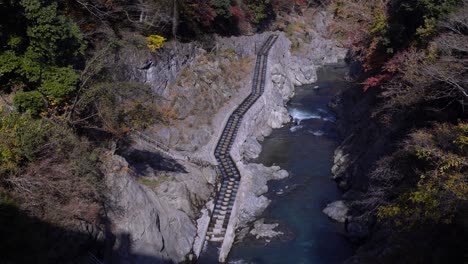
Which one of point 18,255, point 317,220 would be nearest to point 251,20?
point 317,220

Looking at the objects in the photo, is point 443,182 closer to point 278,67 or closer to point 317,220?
point 317,220

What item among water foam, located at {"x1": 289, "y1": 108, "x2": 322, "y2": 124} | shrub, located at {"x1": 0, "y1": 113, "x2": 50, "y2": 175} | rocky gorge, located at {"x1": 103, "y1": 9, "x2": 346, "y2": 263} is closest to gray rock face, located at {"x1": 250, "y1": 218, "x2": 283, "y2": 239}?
rocky gorge, located at {"x1": 103, "y1": 9, "x2": 346, "y2": 263}

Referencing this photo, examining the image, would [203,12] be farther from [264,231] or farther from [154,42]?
[264,231]

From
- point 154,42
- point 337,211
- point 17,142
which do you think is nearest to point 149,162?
point 154,42

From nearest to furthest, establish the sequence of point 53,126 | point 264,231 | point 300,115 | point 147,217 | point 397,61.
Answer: point 53,126 < point 147,217 < point 264,231 < point 397,61 < point 300,115

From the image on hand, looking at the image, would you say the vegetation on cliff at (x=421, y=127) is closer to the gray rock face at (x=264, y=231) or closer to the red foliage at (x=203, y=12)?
the gray rock face at (x=264, y=231)

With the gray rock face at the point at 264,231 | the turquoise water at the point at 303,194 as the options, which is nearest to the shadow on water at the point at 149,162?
the gray rock face at the point at 264,231

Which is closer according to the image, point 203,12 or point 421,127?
point 421,127
